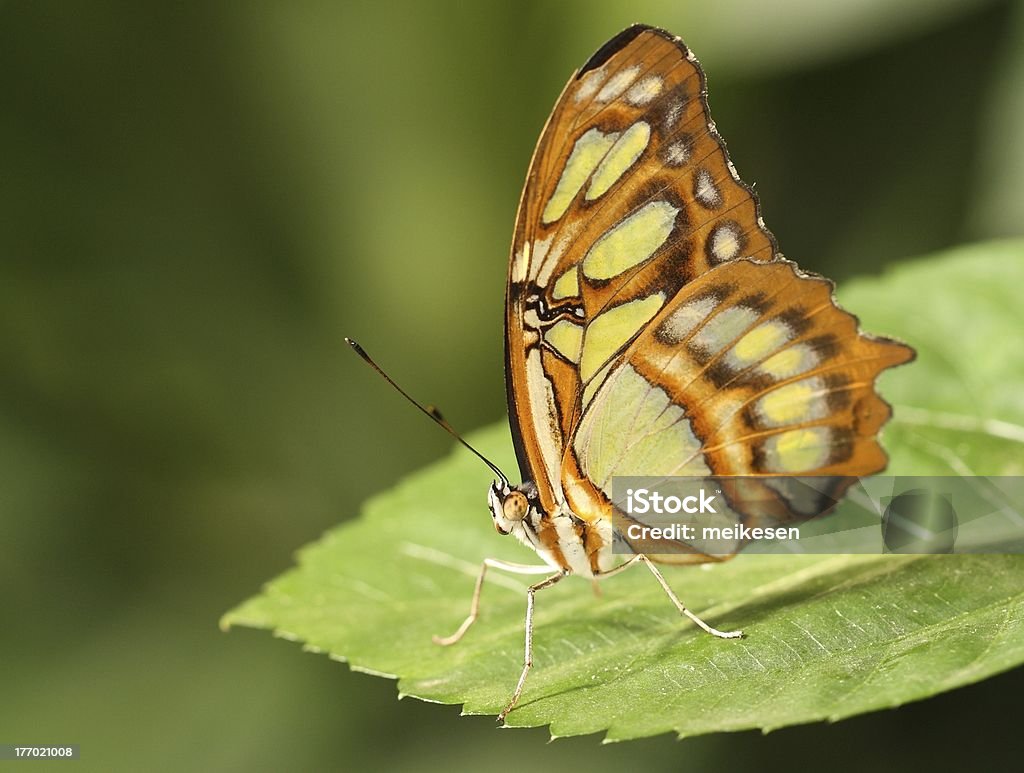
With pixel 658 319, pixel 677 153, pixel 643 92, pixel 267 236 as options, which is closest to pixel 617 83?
pixel 643 92

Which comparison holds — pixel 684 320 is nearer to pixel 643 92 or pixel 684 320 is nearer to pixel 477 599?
pixel 643 92

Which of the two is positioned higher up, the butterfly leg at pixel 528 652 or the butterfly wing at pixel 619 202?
the butterfly wing at pixel 619 202

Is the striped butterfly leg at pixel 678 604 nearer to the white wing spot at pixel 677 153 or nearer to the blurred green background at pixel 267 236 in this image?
the white wing spot at pixel 677 153

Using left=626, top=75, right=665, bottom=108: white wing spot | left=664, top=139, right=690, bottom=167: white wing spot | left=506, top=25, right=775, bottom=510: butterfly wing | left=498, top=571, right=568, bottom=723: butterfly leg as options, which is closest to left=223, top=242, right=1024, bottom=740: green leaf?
left=498, top=571, right=568, bottom=723: butterfly leg

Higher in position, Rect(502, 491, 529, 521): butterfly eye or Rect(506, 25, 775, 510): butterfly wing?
Rect(506, 25, 775, 510): butterfly wing

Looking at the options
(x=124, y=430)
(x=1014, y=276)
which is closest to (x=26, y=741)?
(x=124, y=430)

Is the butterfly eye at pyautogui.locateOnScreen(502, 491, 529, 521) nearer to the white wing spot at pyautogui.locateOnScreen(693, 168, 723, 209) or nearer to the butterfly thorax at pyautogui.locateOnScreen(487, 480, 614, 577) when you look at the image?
the butterfly thorax at pyautogui.locateOnScreen(487, 480, 614, 577)

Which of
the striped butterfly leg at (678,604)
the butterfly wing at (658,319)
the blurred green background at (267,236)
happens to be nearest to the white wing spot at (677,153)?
the butterfly wing at (658,319)

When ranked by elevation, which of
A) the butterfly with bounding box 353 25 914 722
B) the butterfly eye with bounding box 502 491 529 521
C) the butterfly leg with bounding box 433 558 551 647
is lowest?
the butterfly leg with bounding box 433 558 551 647

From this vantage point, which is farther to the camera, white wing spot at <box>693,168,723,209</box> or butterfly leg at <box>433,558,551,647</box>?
butterfly leg at <box>433,558,551,647</box>
